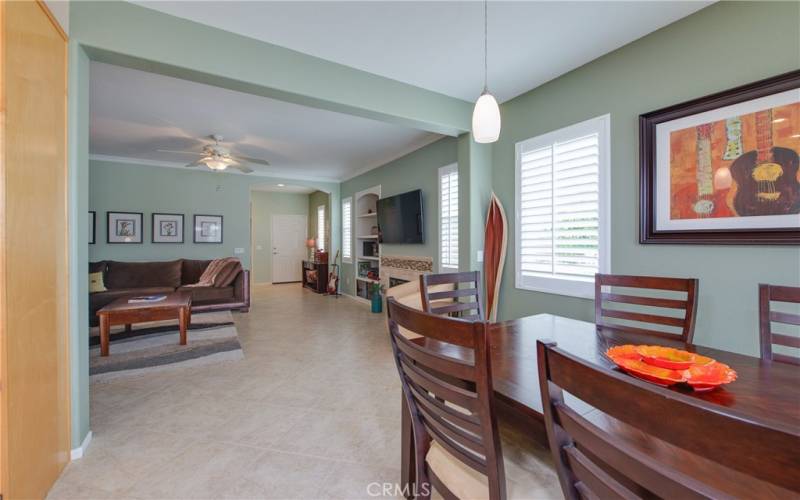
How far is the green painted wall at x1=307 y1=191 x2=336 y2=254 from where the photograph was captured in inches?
314

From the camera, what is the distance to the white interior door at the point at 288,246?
9305 millimetres

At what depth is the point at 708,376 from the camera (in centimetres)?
105

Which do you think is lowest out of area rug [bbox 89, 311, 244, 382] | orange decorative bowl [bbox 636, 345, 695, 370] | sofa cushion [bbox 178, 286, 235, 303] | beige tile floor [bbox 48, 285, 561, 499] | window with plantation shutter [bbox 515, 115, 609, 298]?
beige tile floor [bbox 48, 285, 561, 499]

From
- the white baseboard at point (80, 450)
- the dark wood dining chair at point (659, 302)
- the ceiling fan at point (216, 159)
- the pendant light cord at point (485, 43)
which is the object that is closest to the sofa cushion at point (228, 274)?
the ceiling fan at point (216, 159)

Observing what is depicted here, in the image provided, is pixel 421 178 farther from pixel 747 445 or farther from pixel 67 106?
pixel 747 445

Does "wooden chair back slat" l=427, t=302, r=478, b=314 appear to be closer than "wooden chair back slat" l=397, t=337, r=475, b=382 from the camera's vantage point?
No

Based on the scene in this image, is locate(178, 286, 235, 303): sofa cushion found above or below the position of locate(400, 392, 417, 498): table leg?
above

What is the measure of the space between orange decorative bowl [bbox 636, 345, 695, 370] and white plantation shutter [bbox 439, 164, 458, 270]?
290cm

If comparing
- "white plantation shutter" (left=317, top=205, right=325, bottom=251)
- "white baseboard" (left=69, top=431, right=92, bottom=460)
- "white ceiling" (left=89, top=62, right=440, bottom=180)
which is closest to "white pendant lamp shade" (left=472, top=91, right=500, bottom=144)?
"white ceiling" (left=89, top=62, right=440, bottom=180)

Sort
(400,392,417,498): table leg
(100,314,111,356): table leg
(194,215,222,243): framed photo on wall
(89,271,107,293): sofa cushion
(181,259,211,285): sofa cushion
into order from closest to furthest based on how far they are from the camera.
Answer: (400,392,417,498): table leg < (100,314,111,356): table leg < (89,271,107,293): sofa cushion < (181,259,211,285): sofa cushion < (194,215,222,243): framed photo on wall

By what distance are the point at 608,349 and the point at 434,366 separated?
0.89 meters

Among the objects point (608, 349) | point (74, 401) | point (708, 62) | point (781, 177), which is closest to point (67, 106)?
point (74, 401)

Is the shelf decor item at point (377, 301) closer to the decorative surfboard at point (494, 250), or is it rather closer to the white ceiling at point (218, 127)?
the white ceiling at point (218, 127)

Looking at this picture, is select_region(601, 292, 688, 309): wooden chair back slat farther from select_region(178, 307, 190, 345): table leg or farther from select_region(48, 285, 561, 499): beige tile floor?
select_region(178, 307, 190, 345): table leg
